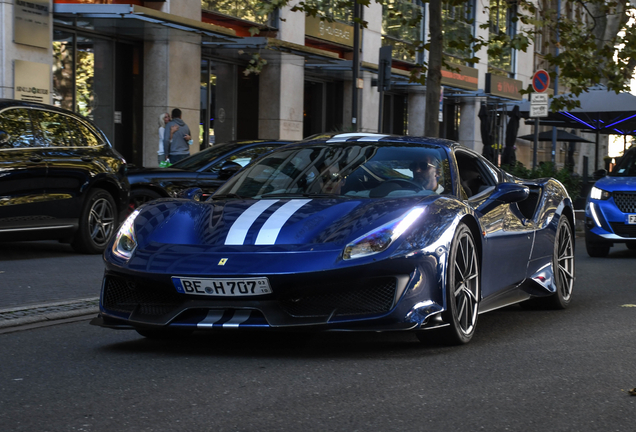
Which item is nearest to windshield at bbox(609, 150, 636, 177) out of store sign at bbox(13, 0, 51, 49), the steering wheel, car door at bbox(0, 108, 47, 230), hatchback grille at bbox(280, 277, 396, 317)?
car door at bbox(0, 108, 47, 230)

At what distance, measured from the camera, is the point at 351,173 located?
20.2 ft

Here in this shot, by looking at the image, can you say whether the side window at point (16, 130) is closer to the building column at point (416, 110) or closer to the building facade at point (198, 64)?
the building facade at point (198, 64)

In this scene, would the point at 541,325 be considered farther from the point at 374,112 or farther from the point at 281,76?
the point at 374,112

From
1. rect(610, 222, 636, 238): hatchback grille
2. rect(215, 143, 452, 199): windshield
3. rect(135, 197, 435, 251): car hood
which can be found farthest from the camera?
rect(610, 222, 636, 238): hatchback grille

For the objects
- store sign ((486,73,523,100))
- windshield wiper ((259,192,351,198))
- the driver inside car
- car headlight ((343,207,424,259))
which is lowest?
car headlight ((343,207,424,259))

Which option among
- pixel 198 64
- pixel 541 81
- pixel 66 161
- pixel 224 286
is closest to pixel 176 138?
pixel 198 64

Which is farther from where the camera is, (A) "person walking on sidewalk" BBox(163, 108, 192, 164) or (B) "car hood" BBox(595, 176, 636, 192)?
(A) "person walking on sidewalk" BBox(163, 108, 192, 164)

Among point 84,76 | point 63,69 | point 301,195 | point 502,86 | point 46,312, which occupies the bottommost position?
point 46,312

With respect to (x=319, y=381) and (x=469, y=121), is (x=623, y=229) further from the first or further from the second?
(x=469, y=121)

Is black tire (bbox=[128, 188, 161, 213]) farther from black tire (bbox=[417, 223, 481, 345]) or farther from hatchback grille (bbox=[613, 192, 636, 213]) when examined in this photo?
black tire (bbox=[417, 223, 481, 345])

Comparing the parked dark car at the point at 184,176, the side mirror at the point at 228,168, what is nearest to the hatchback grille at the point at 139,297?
the side mirror at the point at 228,168

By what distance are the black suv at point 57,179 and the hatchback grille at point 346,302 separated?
5886mm

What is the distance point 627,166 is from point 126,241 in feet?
30.2

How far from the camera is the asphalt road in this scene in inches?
153
